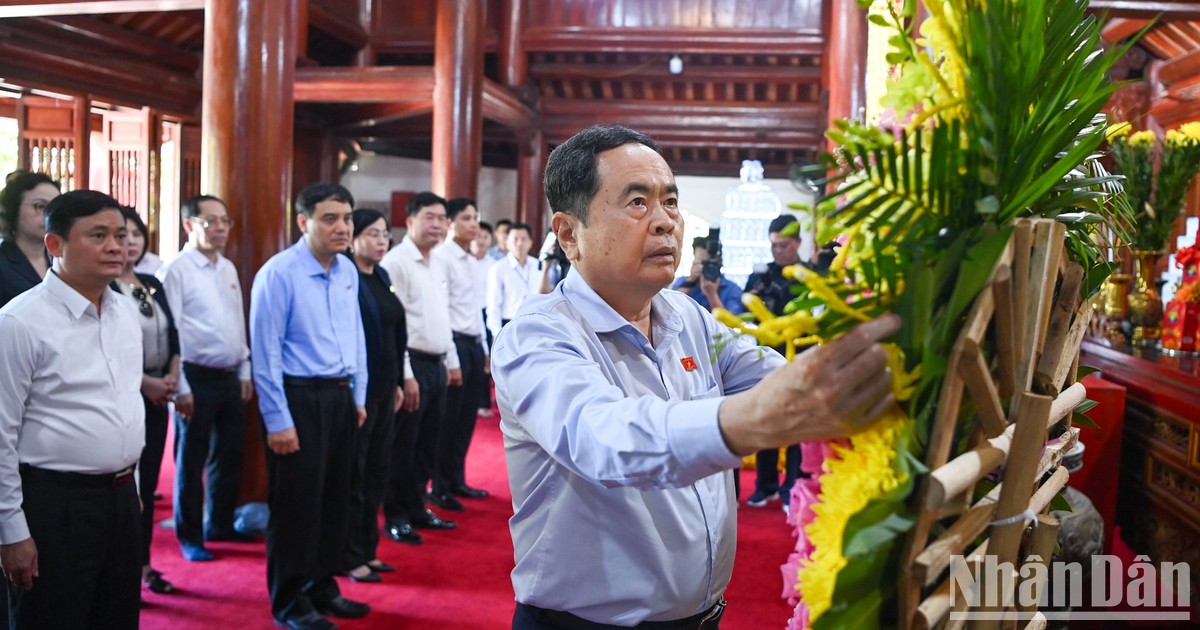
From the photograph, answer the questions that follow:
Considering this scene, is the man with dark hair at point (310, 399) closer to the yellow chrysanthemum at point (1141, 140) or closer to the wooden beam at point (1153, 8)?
the wooden beam at point (1153, 8)

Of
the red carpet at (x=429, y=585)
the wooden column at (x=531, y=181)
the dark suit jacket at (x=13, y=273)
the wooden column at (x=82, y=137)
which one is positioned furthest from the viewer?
the wooden column at (x=531, y=181)

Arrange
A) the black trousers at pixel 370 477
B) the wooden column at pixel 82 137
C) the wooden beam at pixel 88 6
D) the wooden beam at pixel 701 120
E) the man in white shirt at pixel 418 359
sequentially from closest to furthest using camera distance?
the black trousers at pixel 370 477 < the man in white shirt at pixel 418 359 < the wooden beam at pixel 88 6 < the wooden column at pixel 82 137 < the wooden beam at pixel 701 120

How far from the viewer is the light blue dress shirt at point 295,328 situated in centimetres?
304

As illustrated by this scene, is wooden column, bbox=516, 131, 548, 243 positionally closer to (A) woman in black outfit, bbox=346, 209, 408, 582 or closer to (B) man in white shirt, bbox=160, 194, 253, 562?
(B) man in white shirt, bbox=160, 194, 253, 562

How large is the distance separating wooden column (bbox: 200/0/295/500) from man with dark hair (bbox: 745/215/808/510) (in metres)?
2.19

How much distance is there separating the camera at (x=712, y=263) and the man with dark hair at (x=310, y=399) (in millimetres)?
1757

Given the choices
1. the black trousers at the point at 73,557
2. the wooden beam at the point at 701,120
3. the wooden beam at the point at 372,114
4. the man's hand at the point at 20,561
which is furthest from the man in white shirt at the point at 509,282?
the man's hand at the point at 20,561

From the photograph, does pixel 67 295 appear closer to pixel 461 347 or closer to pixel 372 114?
pixel 461 347

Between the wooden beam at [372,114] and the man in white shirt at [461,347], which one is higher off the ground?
the wooden beam at [372,114]

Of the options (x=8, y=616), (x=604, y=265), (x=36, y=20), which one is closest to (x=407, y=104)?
(x=36, y=20)

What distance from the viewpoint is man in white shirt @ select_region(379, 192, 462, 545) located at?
13.6 feet


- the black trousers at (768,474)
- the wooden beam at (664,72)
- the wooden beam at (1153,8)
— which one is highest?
the wooden beam at (664,72)

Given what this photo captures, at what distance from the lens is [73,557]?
2.11 m

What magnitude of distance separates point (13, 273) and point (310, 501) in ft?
3.58
